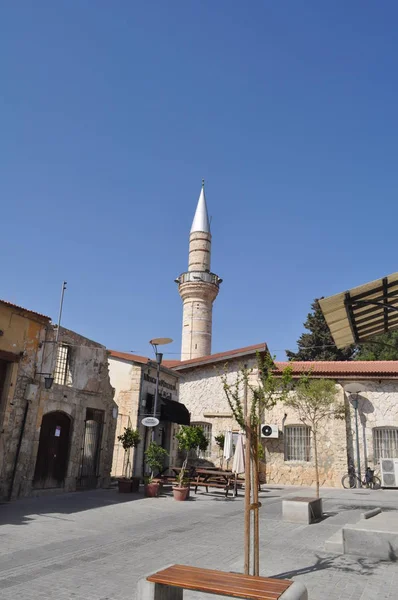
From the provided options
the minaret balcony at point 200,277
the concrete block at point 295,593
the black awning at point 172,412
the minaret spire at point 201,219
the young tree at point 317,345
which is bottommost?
the concrete block at point 295,593

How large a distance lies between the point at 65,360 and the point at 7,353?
10.2 ft

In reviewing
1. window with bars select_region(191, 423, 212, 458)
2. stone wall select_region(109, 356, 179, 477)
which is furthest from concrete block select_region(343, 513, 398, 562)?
window with bars select_region(191, 423, 212, 458)

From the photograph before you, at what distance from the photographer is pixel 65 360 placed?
50.7 feet

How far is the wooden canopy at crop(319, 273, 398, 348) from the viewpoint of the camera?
4742mm

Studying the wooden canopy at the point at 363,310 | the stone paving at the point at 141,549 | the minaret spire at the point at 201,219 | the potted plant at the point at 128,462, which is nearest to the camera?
the wooden canopy at the point at 363,310

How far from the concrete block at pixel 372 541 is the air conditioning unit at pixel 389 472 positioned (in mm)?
14198

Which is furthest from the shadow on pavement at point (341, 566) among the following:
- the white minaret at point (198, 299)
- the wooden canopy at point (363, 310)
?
the white minaret at point (198, 299)

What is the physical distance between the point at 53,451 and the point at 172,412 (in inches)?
225

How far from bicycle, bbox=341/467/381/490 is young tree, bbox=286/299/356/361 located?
19.9m

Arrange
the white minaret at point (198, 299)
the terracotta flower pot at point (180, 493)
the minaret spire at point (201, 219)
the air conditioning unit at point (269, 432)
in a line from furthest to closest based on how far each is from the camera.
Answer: the minaret spire at point (201, 219) < the white minaret at point (198, 299) < the air conditioning unit at point (269, 432) < the terracotta flower pot at point (180, 493)

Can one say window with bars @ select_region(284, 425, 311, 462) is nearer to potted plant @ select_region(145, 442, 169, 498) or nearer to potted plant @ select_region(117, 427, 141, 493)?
potted plant @ select_region(117, 427, 141, 493)

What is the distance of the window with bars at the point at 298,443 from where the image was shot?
21.5 metres

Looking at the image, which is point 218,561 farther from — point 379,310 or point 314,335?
point 314,335

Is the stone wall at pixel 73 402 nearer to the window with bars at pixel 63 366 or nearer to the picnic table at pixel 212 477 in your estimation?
the window with bars at pixel 63 366
